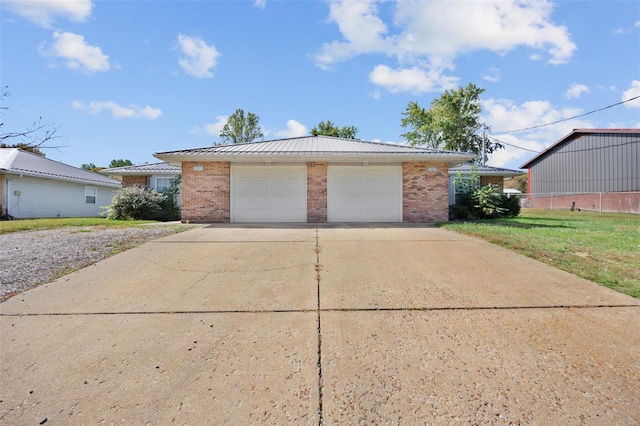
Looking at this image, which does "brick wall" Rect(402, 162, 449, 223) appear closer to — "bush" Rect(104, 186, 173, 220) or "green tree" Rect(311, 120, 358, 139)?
"bush" Rect(104, 186, 173, 220)

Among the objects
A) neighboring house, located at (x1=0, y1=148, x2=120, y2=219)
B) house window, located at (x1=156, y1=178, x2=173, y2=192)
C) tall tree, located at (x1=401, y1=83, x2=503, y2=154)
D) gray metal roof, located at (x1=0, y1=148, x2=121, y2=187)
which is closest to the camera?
neighboring house, located at (x1=0, y1=148, x2=120, y2=219)

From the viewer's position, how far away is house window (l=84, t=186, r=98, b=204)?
19544 mm

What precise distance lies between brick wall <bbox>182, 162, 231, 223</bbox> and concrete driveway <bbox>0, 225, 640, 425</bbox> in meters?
6.35

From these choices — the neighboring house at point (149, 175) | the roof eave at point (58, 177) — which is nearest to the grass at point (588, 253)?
the neighboring house at point (149, 175)

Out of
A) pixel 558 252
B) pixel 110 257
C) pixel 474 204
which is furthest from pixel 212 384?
pixel 474 204

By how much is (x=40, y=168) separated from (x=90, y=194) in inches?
127

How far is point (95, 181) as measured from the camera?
64.2 ft

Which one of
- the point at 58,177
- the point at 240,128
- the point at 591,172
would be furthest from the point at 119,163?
the point at 591,172

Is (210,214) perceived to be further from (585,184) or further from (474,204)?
(585,184)

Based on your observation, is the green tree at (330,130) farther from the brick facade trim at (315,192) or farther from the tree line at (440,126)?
the brick facade trim at (315,192)

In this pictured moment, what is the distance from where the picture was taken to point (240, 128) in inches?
1351

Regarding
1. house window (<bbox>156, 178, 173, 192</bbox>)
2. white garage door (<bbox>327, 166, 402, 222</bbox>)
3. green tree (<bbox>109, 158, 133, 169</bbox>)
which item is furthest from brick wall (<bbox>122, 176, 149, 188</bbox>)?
green tree (<bbox>109, 158, 133, 169</bbox>)

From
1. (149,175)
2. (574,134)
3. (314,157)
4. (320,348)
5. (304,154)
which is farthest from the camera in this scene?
(574,134)

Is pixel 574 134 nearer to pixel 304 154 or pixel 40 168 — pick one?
pixel 304 154
